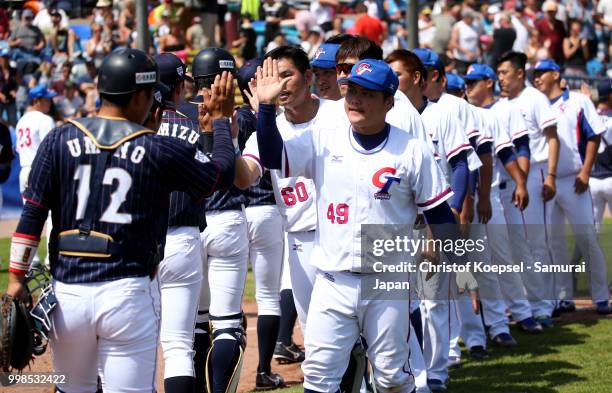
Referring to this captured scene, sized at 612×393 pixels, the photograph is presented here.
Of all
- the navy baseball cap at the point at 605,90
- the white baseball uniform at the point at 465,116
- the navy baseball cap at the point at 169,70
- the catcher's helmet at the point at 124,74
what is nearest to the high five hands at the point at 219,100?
the catcher's helmet at the point at 124,74

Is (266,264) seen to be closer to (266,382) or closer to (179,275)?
(266,382)

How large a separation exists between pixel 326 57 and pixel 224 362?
225 centimetres

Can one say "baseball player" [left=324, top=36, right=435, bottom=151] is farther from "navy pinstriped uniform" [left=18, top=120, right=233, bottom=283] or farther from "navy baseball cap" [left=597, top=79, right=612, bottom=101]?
"navy baseball cap" [left=597, top=79, right=612, bottom=101]

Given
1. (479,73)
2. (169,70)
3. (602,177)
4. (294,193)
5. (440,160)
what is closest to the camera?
(169,70)

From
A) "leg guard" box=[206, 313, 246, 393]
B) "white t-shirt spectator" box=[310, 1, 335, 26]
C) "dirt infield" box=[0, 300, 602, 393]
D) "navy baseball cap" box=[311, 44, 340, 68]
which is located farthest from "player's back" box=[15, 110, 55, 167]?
"white t-shirt spectator" box=[310, 1, 335, 26]

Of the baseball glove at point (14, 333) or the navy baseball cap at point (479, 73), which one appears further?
the navy baseball cap at point (479, 73)

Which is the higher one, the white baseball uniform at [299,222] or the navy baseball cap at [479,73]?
the navy baseball cap at [479,73]

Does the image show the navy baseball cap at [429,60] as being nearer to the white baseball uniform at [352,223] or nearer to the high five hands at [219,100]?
the white baseball uniform at [352,223]

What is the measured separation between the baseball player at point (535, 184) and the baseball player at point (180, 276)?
15.6ft

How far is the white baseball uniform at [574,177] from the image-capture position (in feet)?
34.6

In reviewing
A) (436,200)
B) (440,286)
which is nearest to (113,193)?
(436,200)

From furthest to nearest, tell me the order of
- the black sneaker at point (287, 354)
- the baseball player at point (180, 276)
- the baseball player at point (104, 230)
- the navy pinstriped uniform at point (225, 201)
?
1. the black sneaker at point (287, 354)
2. the navy pinstriped uniform at point (225, 201)
3. the baseball player at point (180, 276)
4. the baseball player at point (104, 230)

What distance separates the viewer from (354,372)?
612cm

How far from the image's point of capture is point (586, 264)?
10789 mm
